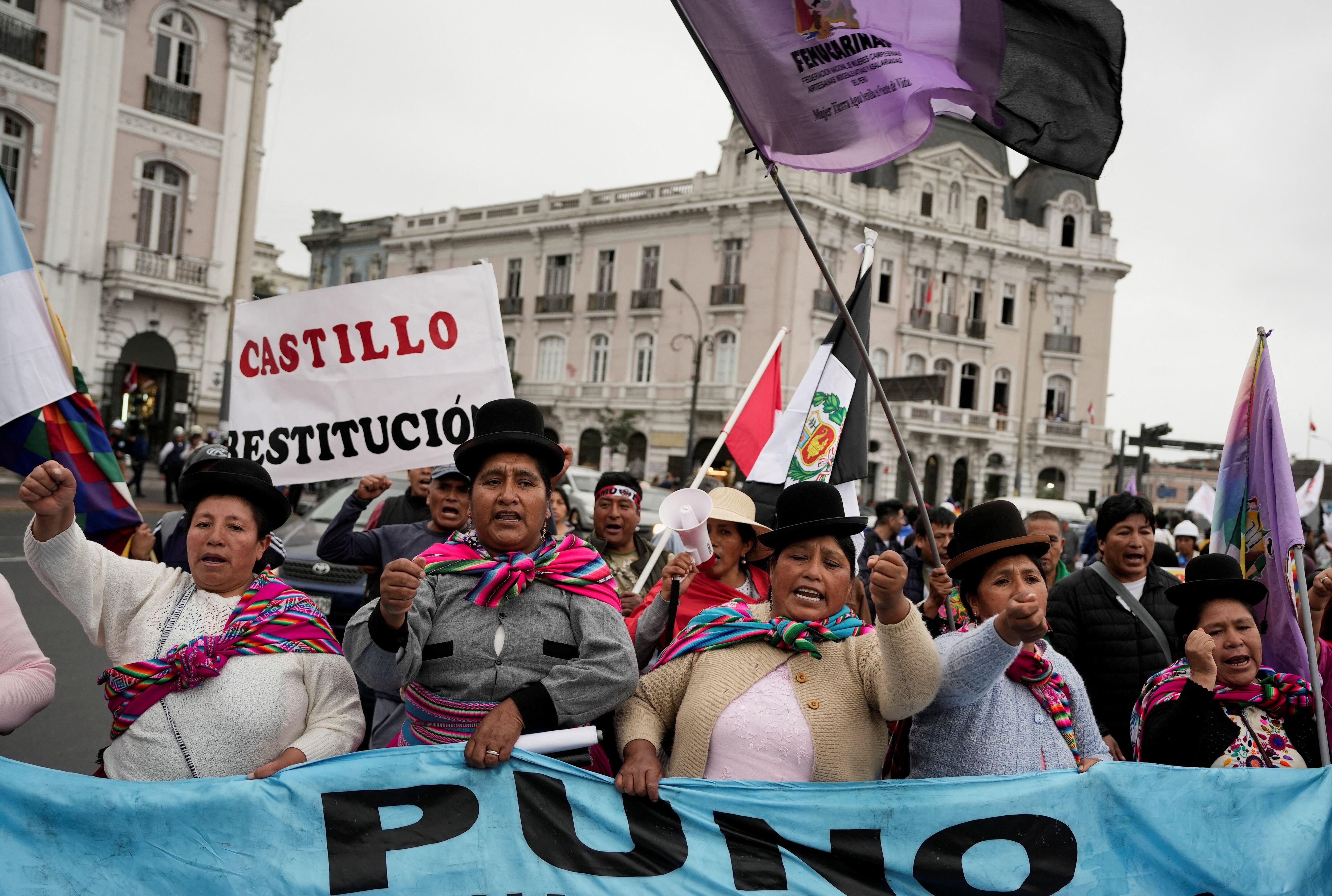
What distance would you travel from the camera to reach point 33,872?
2.46 metres

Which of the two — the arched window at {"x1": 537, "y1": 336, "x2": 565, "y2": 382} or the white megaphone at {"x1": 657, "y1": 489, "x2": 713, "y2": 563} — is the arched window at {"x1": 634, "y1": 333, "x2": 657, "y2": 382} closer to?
the arched window at {"x1": 537, "y1": 336, "x2": 565, "y2": 382}

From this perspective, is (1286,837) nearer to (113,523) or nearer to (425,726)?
(425,726)

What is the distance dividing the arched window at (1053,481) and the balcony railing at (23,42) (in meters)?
38.8

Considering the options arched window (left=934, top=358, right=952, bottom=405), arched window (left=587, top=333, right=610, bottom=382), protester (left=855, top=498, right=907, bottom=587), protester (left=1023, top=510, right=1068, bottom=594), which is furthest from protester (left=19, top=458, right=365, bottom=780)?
arched window (left=934, top=358, right=952, bottom=405)

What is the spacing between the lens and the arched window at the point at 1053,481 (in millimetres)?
45562

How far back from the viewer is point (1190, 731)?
312 centimetres

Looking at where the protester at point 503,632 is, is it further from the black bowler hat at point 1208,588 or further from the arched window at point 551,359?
the arched window at point 551,359

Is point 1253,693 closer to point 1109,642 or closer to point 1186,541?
point 1109,642

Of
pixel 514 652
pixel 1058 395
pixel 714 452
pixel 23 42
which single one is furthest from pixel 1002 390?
pixel 514 652

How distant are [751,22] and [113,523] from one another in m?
2.82

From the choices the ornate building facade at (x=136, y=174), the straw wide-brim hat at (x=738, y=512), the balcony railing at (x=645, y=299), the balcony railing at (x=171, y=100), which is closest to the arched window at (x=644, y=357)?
the balcony railing at (x=645, y=299)

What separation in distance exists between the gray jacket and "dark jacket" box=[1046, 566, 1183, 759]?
7.41ft

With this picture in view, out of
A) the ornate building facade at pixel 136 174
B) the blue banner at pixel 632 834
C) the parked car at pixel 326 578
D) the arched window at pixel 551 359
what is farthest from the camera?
the arched window at pixel 551 359

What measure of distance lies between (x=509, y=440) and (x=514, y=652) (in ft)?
1.82
